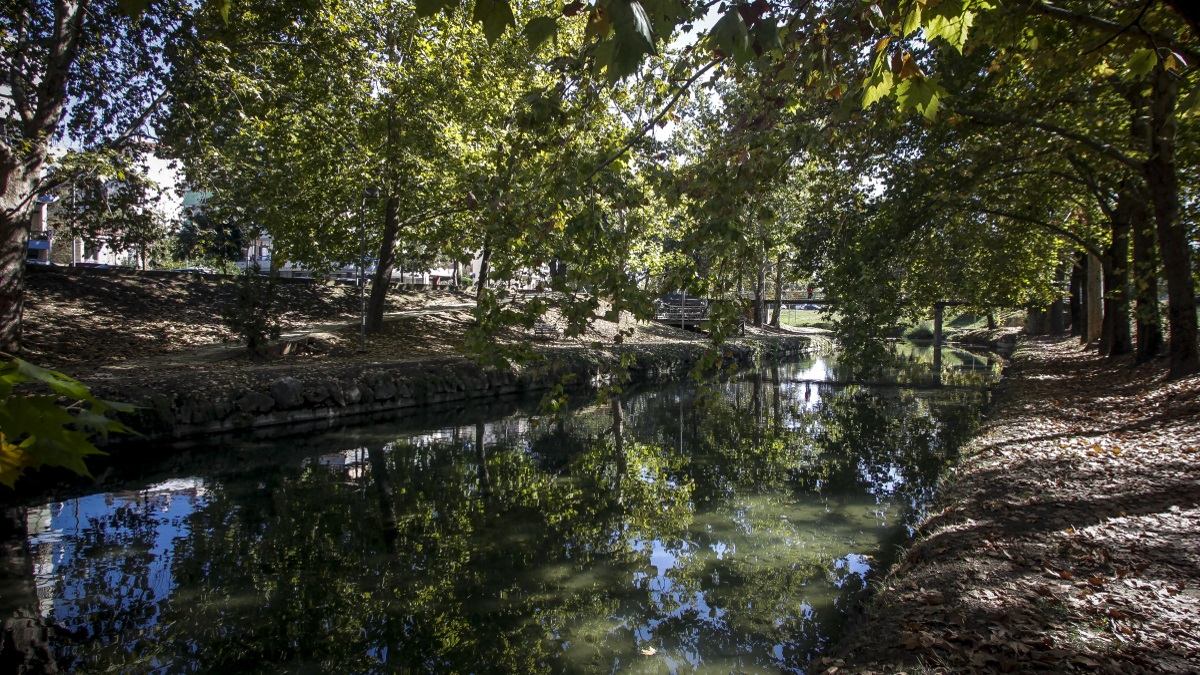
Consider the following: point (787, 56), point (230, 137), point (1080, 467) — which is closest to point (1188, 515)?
point (1080, 467)

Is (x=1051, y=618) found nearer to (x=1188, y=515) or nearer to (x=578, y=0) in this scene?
(x=1188, y=515)

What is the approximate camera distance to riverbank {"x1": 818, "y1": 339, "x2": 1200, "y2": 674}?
3.75m

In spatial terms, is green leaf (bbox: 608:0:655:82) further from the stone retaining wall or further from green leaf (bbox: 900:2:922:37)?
the stone retaining wall

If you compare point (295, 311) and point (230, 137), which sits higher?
point (230, 137)

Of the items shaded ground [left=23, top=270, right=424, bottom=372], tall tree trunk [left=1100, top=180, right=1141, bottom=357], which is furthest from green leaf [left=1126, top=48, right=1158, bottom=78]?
shaded ground [left=23, top=270, right=424, bottom=372]

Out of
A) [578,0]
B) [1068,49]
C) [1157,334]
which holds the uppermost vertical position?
[1068,49]

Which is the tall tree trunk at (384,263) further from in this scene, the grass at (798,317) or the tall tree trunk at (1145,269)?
the grass at (798,317)

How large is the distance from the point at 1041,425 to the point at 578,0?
1021 centimetres

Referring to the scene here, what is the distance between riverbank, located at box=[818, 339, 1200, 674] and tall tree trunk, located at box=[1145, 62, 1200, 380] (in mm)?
4345

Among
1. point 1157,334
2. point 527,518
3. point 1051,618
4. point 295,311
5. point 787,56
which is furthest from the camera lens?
point 295,311

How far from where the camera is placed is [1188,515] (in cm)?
572

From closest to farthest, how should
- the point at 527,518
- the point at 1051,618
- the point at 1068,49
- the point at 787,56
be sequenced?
1. the point at 1051,618
2. the point at 787,56
3. the point at 1068,49
4. the point at 527,518

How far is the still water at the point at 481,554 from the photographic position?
5.29m

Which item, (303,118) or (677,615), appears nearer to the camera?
(677,615)
